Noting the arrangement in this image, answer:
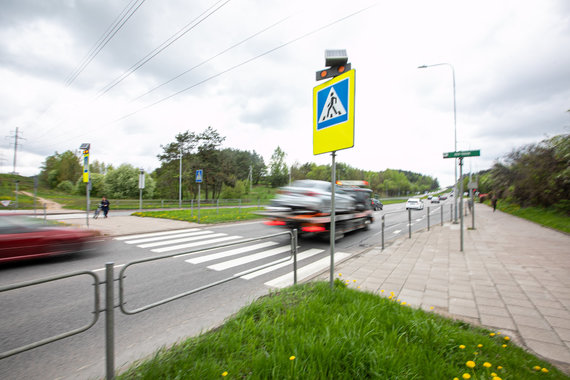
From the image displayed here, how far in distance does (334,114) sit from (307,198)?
4.47 meters

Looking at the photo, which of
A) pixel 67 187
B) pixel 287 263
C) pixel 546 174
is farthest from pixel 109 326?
pixel 67 187

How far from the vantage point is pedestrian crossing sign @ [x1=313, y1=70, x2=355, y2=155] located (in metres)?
3.09

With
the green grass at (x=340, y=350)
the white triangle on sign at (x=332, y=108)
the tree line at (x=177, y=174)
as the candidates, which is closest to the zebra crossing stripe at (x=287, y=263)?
the green grass at (x=340, y=350)

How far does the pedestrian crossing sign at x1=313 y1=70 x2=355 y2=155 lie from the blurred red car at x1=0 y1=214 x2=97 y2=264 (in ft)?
20.7

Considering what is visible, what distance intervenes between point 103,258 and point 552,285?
951 cm

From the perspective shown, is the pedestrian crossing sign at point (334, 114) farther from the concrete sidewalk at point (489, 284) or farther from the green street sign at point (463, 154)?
the green street sign at point (463, 154)

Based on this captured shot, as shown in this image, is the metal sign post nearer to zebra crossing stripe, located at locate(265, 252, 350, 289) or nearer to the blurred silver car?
zebra crossing stripe, located at locate(265, 252, 350, 289)

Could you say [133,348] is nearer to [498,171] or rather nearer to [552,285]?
[552,285]

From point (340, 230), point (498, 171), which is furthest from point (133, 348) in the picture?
point (498, 171)

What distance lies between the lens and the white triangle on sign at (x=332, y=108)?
318 cm

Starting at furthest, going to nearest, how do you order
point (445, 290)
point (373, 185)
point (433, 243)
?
point (373, 185)
point (433, 243)
point (445, 290)

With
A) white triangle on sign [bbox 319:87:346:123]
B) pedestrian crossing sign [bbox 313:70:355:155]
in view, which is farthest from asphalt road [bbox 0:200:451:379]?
white triangle on sign [bbox 319:87:346:123]

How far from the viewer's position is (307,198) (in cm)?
754

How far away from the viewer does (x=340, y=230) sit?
28.8 feet
